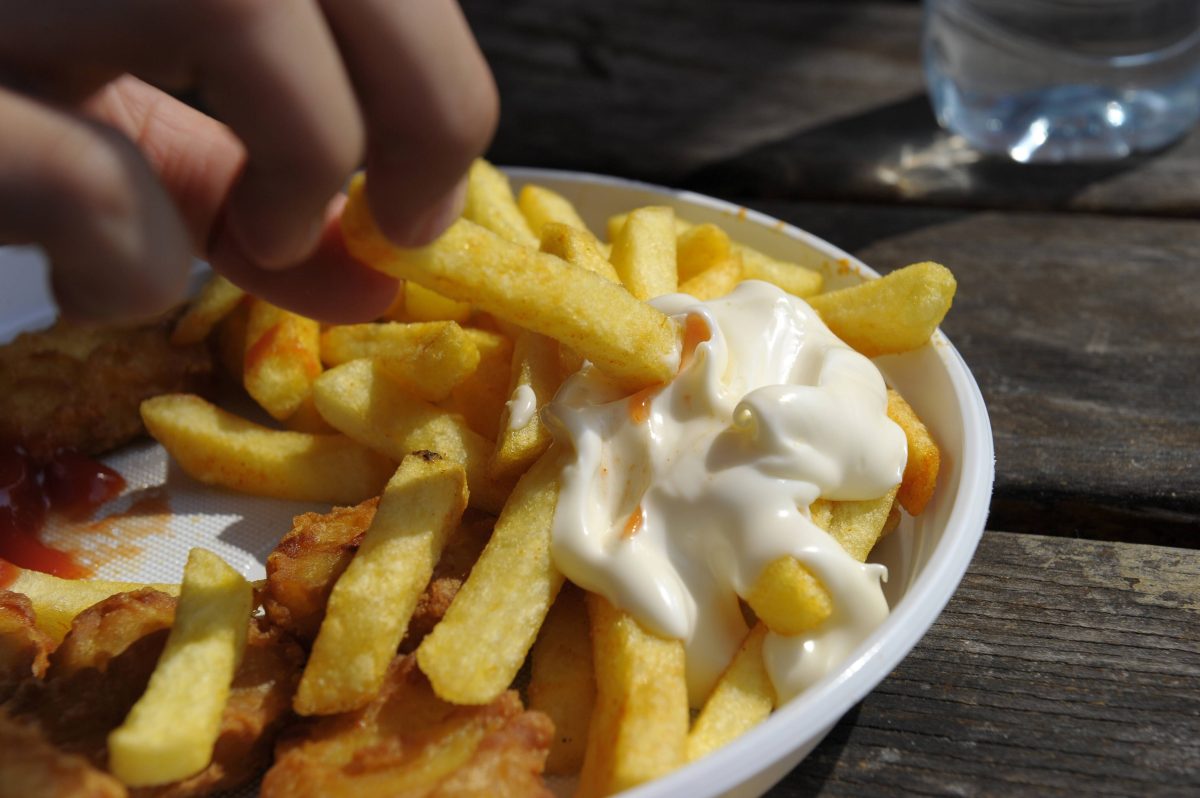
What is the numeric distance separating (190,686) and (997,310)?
2.47m

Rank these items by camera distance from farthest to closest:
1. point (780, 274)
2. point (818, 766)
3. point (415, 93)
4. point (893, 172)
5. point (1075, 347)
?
point (893, 172) → point (1075, 347) → point (780, 274) → point (818, 766) → point (415, 93)

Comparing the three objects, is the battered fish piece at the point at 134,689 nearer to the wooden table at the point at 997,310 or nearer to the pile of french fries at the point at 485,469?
the pile of french fries at the point at 485,469

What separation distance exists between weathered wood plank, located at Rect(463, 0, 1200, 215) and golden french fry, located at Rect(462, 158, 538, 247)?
4.69 ft

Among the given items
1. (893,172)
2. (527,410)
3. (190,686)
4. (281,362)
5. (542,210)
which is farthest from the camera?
(893,172)

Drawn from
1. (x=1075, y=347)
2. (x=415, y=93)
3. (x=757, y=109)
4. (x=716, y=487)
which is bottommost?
(x=1075, y=347)

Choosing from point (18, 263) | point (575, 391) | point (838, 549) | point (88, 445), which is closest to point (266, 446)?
point (88, 445)

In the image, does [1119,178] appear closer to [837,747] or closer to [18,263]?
[837,747]

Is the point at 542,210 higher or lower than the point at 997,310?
higher

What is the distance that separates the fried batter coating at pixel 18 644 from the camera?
1.72 meters

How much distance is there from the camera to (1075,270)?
3287 millimetres

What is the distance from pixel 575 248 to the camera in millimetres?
2107

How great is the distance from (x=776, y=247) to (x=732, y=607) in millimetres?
1248

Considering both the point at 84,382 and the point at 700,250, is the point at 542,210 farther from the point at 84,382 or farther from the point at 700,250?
the point at 84,382

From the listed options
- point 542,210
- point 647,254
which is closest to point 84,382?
point 542,210
